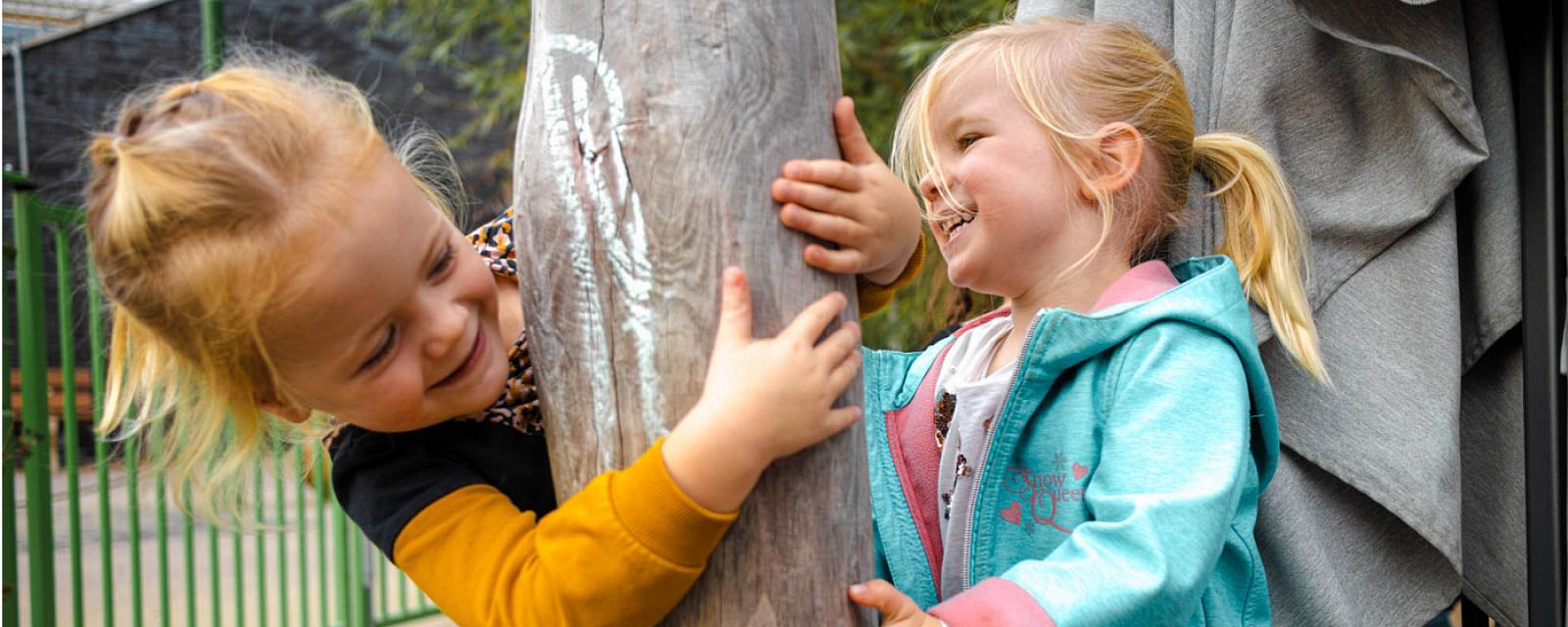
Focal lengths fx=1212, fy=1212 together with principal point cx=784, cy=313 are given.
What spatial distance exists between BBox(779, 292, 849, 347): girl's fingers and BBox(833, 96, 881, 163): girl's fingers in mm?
152

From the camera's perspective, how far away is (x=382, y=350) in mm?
1178

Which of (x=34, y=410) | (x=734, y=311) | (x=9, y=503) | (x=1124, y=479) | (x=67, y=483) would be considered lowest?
(x=67, y=483)

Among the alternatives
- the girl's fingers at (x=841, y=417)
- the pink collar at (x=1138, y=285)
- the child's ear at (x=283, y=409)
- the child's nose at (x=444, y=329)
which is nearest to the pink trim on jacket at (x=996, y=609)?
the girl's fingers at (x=841, y=417)

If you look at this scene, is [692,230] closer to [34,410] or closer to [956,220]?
[956,220]

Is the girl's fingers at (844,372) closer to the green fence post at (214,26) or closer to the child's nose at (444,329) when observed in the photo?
the child's nose at (444,329)

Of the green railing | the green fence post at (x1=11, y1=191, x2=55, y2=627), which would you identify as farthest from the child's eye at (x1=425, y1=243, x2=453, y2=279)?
the green fence post at (x1=11, y1=191, x2=55, y2=627)

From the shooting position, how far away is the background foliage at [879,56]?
3.78m

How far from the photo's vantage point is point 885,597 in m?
1.17

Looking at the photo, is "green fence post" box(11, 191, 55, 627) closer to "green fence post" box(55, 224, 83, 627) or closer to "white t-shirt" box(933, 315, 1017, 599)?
"green fence post" box(55, 224, 83, 627)

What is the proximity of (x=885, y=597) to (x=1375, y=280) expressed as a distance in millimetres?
945

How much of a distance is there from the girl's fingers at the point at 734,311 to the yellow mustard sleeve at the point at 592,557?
0.37 ft

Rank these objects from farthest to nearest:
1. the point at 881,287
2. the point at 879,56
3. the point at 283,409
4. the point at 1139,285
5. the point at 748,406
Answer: the point at 879,56, the point at 1139,285, the point at 881,287, the point at 283,409, the point at 748,406

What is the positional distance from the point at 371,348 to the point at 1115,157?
3.26 feet

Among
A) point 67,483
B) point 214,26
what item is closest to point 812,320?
point 67,483
